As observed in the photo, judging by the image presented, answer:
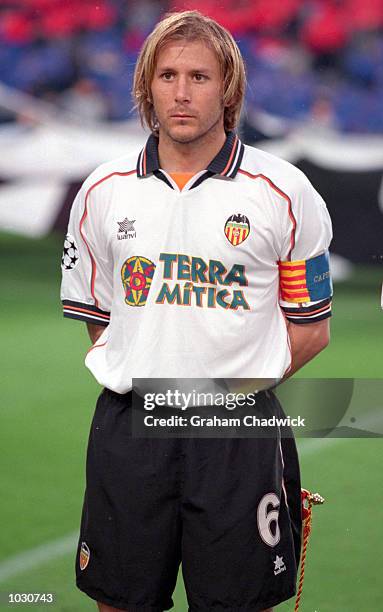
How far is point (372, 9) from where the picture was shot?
8859mm

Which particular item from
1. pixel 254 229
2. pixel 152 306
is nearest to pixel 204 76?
pixel 254 229

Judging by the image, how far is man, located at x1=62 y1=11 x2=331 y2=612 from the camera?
2.33 metres

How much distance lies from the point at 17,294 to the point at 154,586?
233 inches

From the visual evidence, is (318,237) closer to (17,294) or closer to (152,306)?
(152,306)

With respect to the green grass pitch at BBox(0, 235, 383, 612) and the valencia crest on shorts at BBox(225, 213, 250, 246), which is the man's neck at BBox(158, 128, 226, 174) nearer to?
the valencia crest on shorts at BBox(225, 213, 250, 246)

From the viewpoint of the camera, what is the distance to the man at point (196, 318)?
2328 millimetres

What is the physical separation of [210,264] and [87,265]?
1.07 feet

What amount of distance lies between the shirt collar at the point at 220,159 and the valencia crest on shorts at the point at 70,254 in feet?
0.80

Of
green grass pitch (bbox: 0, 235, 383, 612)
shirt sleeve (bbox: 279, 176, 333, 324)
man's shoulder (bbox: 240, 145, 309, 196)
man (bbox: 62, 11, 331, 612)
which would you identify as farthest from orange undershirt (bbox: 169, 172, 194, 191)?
green grass pitch (bbox: 0, 235, 383, 612)

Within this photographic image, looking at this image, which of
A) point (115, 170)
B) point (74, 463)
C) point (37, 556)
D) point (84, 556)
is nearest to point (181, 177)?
point (115, 170)

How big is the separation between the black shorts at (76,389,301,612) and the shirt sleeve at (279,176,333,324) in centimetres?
21

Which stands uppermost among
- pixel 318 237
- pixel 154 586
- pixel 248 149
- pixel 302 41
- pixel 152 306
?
pixel 302 41

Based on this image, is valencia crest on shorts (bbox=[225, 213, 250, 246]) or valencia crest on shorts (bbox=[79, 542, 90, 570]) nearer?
valencia crest on shorts (bbox=[225, 213, 250, 246])

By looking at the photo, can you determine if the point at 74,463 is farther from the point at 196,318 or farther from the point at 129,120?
the point at 129,120
